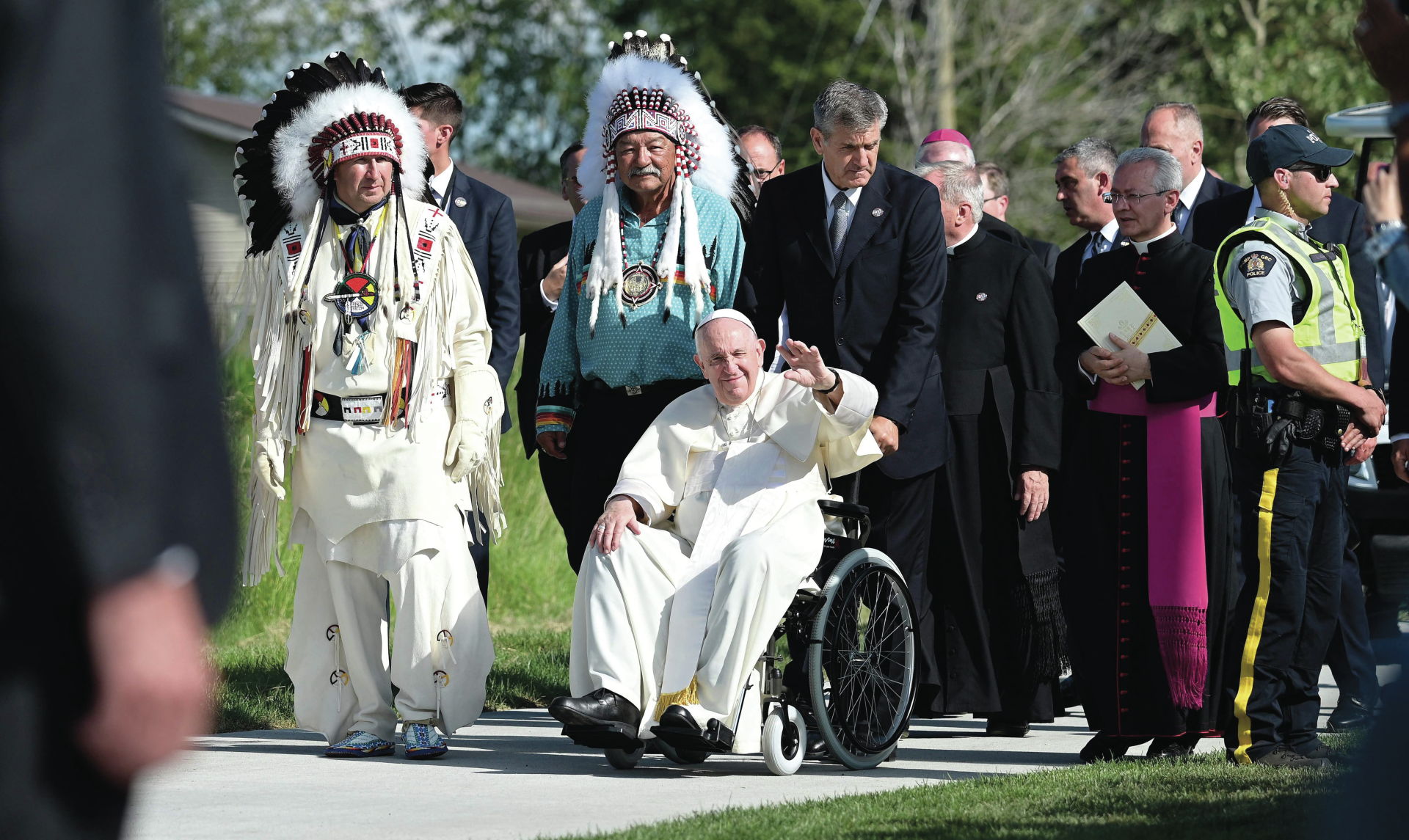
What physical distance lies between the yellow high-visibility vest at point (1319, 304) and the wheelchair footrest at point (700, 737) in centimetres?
196

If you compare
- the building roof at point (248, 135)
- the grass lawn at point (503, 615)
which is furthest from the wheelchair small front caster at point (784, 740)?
the building roof at point (248, 135)

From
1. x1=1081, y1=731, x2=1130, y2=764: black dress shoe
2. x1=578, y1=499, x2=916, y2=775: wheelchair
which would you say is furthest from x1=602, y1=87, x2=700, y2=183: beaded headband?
x1=1081, y1=731, x2=1130, y2=764: black dress shoe

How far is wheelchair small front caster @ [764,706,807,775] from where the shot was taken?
5453mm

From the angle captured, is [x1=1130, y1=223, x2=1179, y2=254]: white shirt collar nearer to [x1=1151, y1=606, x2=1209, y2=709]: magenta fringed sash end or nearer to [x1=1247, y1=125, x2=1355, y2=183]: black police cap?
[x1=1247, y1=125, x2=1355, y2=183]: black police cap

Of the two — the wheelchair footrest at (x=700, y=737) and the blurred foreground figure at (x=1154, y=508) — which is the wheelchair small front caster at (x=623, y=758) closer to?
the wheelchair footrest at (x=700, y=737)

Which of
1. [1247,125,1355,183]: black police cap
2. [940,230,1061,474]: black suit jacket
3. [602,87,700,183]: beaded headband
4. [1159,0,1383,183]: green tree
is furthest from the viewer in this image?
[1159,0,1383,183]: green tree

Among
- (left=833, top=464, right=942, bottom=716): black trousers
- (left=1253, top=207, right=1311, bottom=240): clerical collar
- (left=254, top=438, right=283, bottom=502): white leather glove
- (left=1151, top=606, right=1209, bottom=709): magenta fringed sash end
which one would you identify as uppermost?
(left=1253, top=207, right=1311, bottom=240): clerical collar

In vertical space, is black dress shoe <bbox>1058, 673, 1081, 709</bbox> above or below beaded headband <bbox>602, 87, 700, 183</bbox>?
below

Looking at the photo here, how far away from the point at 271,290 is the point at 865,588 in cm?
234

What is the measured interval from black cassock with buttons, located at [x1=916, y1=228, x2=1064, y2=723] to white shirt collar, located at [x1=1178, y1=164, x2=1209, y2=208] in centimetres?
105

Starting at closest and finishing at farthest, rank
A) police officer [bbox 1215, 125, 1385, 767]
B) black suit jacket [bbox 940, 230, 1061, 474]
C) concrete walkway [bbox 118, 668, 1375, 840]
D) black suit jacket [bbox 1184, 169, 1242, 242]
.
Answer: concrete walkway [bbox 118, 668, 1375, 840] < police officer [bbox 1215, 125, 1385, 767] < black suit jacket [bbox 940, 230, 1061, 474] < black suit jacket [bbox 1184, 169, 1242, 242]

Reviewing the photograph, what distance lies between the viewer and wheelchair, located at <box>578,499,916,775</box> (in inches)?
213

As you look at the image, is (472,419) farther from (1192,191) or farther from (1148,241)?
(1192,191)

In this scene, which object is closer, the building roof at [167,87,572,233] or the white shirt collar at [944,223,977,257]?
the white shirt collar at [944,223,977,257]
